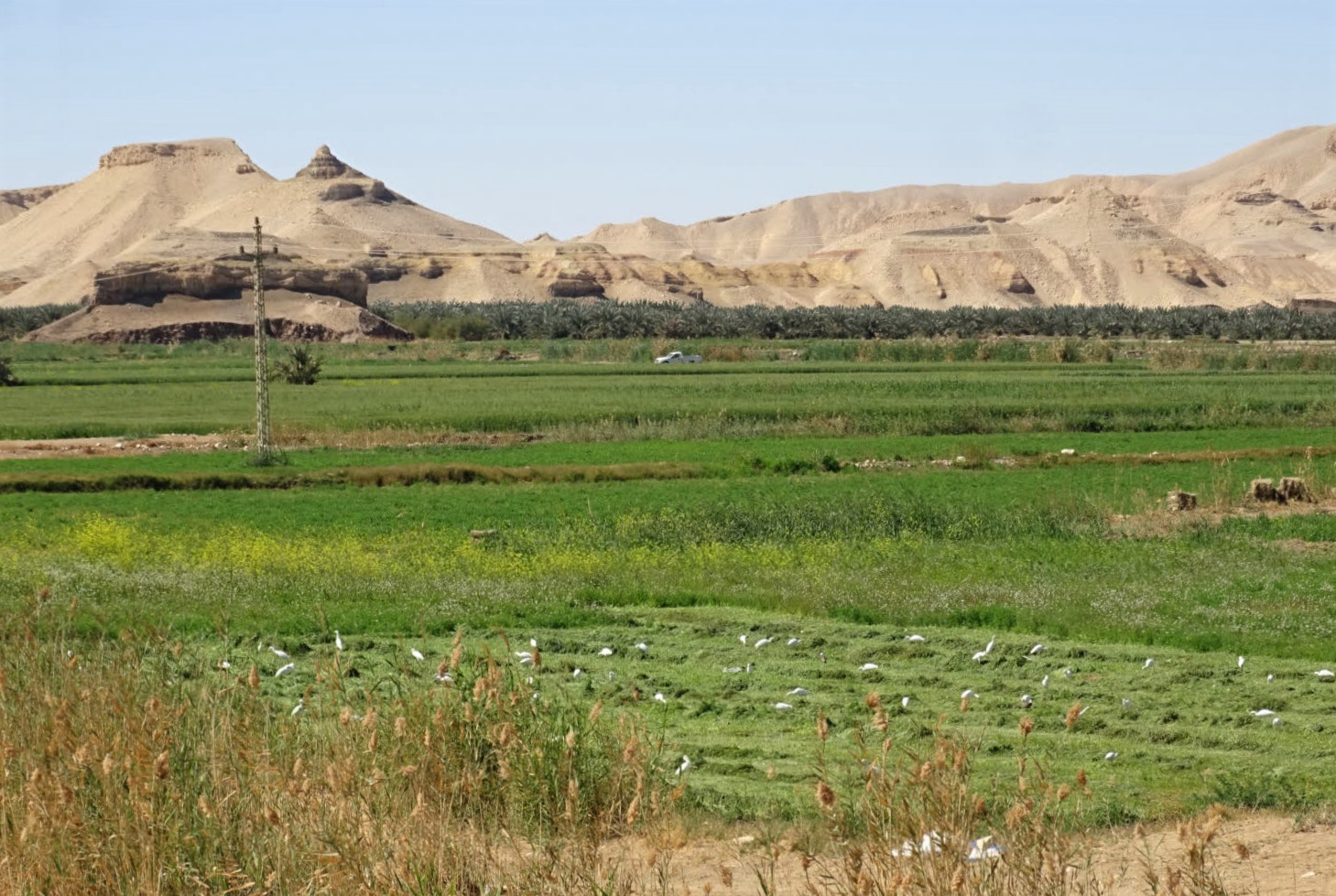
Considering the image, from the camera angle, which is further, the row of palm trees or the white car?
the row of palm trees

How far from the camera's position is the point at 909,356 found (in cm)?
7550

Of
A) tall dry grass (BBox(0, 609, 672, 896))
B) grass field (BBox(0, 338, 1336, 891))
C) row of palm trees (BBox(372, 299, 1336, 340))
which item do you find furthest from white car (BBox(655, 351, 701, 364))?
tall dry grass (BBox(0, 609, 672, 896))

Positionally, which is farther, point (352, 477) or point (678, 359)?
point (678, 359)

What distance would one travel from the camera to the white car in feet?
246

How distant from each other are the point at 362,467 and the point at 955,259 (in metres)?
152

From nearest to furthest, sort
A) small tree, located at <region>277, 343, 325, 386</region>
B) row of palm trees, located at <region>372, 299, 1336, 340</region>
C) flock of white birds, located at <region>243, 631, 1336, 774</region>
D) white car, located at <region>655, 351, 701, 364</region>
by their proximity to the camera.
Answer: flock of white birds, located at <region>243, 631, 1336, 774</region> < small tree, located at <region>277, 343, 325, 386</region> < white car, located at <region>655, 351, 701, 364</region> < row of palm trees, located at <region>372, 299, 1336, 340</region>

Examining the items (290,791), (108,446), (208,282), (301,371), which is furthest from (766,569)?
(208,282)

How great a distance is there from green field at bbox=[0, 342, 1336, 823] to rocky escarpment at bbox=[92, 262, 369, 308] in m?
59.3

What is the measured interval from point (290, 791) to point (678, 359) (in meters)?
70.0

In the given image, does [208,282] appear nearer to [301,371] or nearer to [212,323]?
[212,323]

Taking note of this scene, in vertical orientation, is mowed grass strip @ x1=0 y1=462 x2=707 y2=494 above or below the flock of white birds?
below

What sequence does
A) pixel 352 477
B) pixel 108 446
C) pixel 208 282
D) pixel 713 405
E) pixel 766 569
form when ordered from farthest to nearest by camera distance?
pixel 208 282, pixel 713 405, pixel 108 446, pixel 352 477, pixel 766 569

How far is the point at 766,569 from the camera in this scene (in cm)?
2008

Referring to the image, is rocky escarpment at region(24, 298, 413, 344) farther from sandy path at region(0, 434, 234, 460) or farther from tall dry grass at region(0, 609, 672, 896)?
tall dry grass at region(0, 609, 672, 896)
